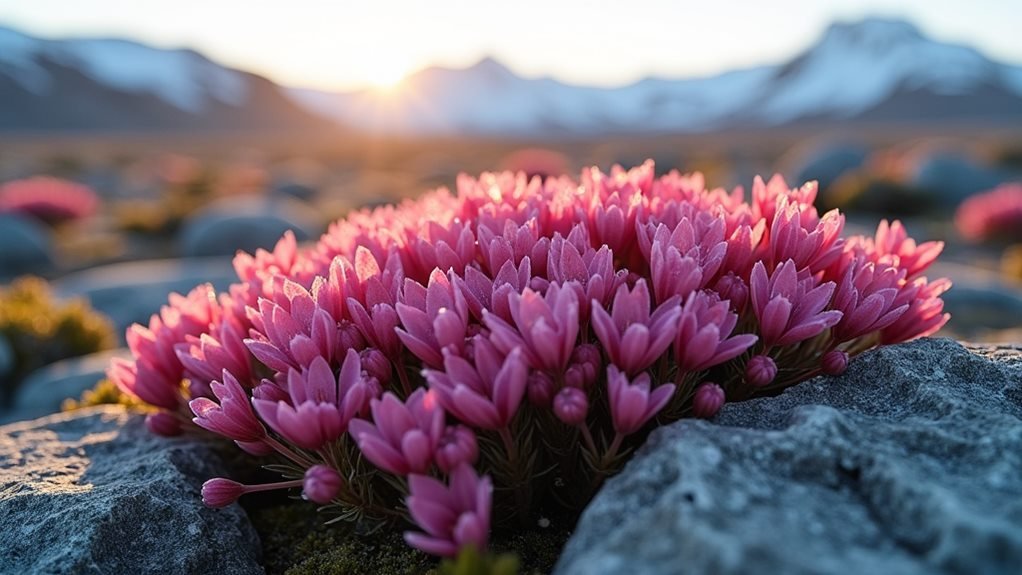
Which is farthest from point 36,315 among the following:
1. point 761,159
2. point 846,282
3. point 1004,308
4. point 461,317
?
point 761,159

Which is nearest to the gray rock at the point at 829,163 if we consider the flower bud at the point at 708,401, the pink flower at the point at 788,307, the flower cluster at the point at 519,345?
the flower cluster at the point at 519,345

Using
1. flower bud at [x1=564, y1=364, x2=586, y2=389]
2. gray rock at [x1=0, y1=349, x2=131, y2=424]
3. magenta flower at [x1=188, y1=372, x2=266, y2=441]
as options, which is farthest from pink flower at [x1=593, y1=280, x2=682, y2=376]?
gray rock at [x1=0, y1=349, x2=131, y2=424]

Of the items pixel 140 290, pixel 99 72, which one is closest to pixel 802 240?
pixel 140 290

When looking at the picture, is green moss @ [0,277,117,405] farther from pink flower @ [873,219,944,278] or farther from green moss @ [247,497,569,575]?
pink flower @ [873,219,944,278]

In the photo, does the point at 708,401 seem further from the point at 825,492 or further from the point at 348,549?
the point at 348,549

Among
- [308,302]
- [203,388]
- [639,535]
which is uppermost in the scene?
[308,302]

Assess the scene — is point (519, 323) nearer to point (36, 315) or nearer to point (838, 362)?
point (838, 362)
